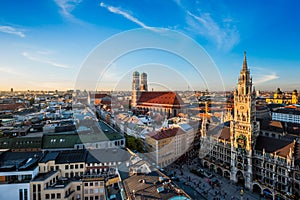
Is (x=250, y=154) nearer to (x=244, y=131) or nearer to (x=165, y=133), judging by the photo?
(x=244, y=131)

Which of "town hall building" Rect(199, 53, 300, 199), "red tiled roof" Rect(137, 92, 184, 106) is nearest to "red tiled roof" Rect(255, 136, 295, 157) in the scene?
"town hall building" Rect(199, 53, 300, 199)

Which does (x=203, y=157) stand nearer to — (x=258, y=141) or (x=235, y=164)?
(x=235, y=164)

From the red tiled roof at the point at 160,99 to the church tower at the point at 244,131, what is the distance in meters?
39.5

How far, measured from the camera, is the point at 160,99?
3078 inches

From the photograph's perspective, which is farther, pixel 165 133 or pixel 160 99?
pixel 160 99

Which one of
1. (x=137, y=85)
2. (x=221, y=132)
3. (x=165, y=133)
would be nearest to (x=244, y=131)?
(x=221, y=132)

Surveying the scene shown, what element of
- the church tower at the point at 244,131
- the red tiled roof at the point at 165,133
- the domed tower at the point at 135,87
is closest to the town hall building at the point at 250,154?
the church tower at the point at 244,131

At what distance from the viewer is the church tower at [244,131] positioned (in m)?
31.0

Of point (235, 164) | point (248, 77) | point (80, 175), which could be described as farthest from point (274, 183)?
point (80, 175)

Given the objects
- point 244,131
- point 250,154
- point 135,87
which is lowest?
point 250,154

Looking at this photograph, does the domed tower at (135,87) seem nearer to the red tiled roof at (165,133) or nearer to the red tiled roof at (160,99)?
the red tiled roof at (160,99)

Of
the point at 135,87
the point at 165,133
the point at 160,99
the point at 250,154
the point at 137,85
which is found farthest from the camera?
the point at 137,85

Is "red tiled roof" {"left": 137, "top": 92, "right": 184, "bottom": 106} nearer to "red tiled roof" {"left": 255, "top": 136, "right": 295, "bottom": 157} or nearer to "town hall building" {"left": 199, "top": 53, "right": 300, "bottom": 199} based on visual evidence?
"town hall building" {"left": 199, "top": 53, "right": 300, "bottom": 199}

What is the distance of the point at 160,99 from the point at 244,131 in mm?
48092
